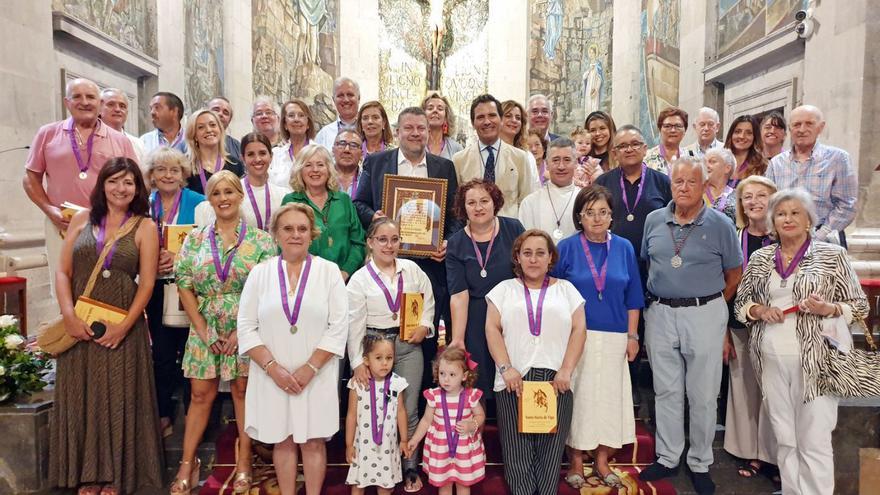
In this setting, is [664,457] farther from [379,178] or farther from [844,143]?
[844,143]

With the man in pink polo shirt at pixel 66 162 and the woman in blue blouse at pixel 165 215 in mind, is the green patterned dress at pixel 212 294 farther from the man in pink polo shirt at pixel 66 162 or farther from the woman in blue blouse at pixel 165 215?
the man in pink polo shirt at pixel 66 162

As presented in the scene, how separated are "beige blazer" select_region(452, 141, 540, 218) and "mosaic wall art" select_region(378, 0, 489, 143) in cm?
1597

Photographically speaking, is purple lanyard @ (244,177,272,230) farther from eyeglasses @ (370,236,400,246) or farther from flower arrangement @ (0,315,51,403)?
flower arrangement @ (0,315,51,403)

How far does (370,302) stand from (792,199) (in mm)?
3145

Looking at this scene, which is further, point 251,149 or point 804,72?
point 804,72

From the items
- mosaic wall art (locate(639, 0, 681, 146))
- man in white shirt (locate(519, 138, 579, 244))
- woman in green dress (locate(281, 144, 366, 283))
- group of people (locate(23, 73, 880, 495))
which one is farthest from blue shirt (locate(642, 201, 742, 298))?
mosaic wall art (locate(639, 0, 681, 146))

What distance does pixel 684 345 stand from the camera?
459 centimetres

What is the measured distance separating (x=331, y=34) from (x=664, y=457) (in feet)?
58.8

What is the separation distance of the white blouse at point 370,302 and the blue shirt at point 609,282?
1119 millimetres

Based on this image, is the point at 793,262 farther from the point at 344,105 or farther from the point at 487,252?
the point at 344,105

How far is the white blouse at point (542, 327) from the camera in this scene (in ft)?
14.3

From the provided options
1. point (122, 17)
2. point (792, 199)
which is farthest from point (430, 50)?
point (792, 199)

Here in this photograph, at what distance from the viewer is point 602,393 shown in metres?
4.57

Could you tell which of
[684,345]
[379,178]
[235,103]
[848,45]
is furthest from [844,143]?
[235,103]
